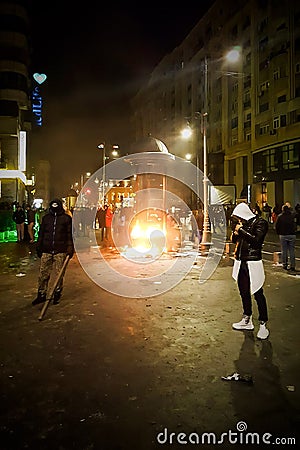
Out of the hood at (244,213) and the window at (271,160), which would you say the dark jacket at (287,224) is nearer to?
the hood at (244,213)

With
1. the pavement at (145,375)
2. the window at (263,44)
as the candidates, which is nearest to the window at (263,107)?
the window at (263,44)

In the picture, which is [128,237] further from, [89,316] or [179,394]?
[179,394]

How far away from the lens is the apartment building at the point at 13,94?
4259 cm

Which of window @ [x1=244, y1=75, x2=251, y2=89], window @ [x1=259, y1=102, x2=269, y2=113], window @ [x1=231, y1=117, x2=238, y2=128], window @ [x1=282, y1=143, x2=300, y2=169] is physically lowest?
window @ [x1=282, y1=143, x2=300, y2=169]

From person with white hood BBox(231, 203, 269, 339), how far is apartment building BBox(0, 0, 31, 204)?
37.8m

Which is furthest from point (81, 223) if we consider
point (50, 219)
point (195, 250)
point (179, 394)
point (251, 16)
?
point (251, 16)

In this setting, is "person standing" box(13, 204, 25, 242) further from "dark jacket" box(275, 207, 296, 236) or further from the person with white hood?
the person with white hood

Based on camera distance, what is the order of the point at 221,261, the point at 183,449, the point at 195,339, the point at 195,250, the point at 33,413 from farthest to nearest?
the point at 195,250 → the point at 221,261 → the point at 195,339 → the point at 33,413 → the point at 183,449

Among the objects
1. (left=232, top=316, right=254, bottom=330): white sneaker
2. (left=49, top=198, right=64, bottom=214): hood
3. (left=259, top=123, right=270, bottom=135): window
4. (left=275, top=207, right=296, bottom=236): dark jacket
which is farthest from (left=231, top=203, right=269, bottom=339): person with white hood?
(left=259, top=123, right=270, bottom=135): window

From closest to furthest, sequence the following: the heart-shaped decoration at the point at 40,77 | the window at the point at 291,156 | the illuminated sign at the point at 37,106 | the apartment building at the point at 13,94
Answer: the window at the point at 291,156
the apartment building at the point at 13,94
the heart-shaped decoration at the point at 40,77
the illuminated sign at the point at 37,106

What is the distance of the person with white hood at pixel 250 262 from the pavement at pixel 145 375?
12.1 inches

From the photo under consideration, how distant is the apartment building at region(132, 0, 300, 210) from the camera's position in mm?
39312

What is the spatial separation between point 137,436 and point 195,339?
2.68 metres

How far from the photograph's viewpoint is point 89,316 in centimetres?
735
